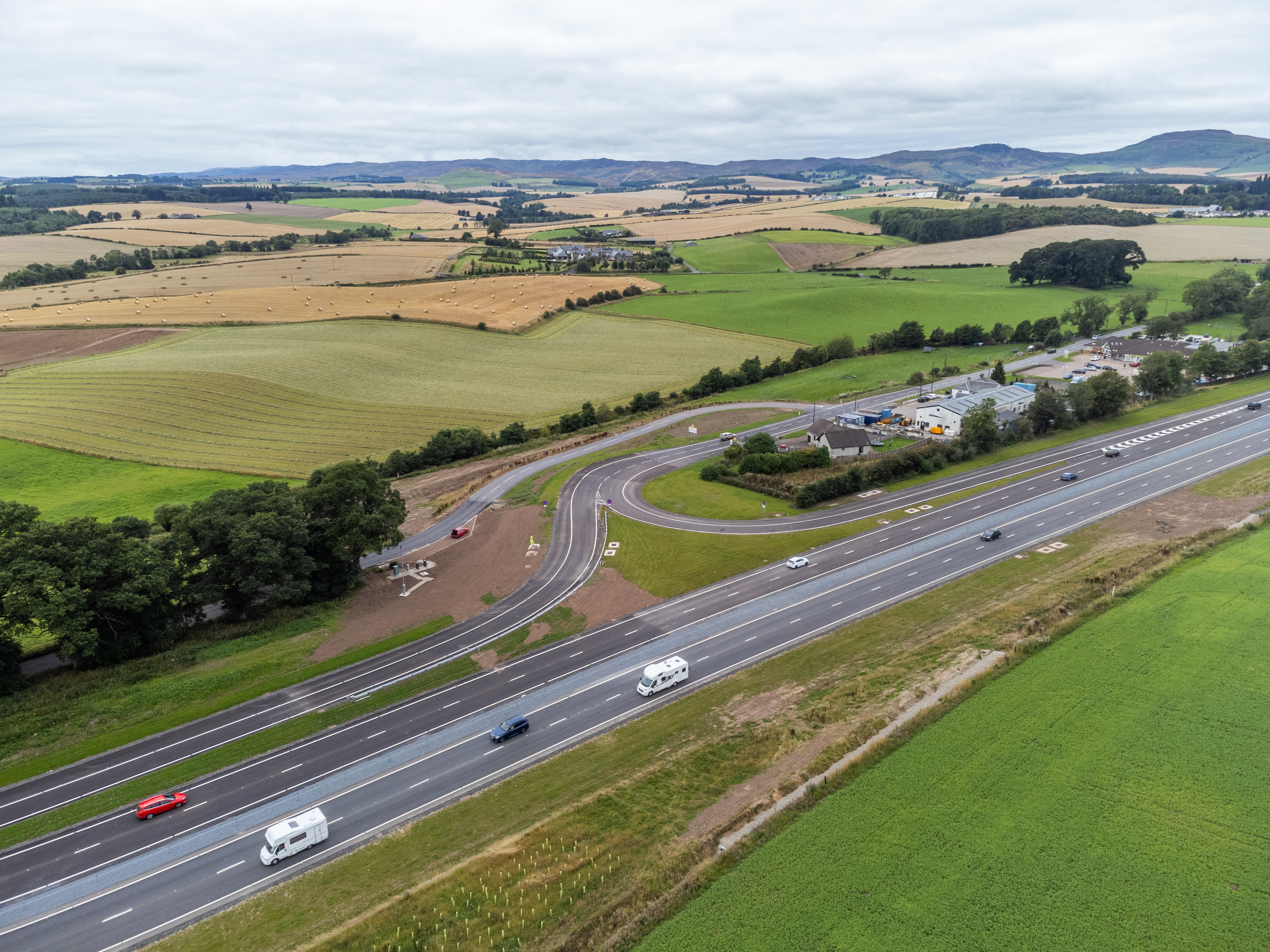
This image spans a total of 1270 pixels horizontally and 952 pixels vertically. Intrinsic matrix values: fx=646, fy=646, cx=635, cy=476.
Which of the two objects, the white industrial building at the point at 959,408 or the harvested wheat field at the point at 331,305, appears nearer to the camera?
the white industrial building at the point at 959,408

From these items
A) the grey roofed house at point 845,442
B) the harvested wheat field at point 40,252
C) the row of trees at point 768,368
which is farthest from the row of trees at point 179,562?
the harvested wheat field at point 40,252

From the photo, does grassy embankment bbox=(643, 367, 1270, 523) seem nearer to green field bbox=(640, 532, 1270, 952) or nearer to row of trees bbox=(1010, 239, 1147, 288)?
green field bbox=(640, 532, 1270, 952)

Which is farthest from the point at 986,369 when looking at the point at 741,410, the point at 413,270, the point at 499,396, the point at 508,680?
the point at 413,270

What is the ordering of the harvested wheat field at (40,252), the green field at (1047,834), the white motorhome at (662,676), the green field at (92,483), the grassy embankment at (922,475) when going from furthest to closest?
the harvested wheat field at (40,252), the grassy embankment at (922,475), the green field at (92,483), the white motorhome at (662,676), the green field at (1047,834)

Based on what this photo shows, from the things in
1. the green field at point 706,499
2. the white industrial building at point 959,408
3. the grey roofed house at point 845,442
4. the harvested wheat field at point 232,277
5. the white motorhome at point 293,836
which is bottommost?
the white motorhome at point 293,836

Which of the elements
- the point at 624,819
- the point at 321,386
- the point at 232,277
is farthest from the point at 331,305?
the point at 624,819

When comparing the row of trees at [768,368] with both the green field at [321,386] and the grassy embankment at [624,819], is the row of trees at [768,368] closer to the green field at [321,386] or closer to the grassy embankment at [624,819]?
the green field at [321,386]

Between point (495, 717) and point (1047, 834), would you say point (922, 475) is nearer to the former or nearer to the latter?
point (1047, 834)
